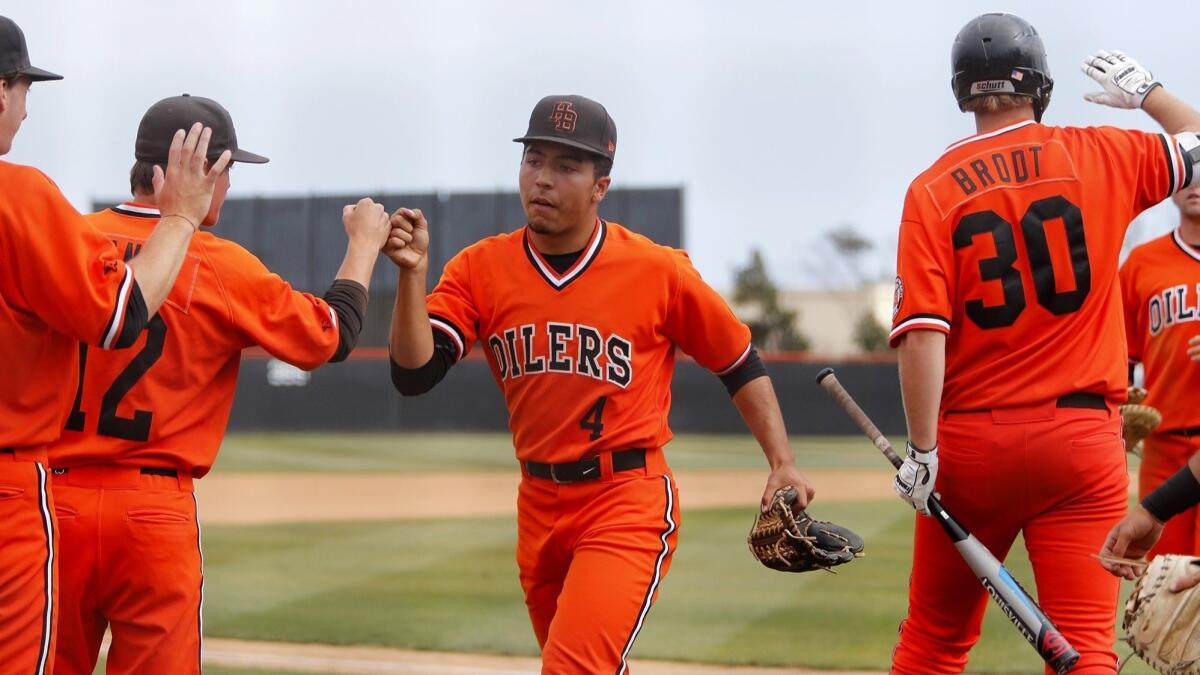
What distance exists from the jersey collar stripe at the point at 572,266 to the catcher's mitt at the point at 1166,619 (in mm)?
1771

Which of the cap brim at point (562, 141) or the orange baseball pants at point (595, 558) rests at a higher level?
the cap brim at point (562, 141)

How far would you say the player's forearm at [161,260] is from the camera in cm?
312

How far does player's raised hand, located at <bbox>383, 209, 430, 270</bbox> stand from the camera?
12.8 ft

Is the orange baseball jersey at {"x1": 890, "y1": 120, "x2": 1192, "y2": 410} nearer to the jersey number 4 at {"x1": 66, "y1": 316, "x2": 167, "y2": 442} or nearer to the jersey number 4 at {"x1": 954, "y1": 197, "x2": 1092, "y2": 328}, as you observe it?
the jersey number 4 at {"x1": 954, "y1": 197, "x2": 1092, "y2": 328}

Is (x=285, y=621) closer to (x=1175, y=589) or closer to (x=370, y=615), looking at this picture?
(x=370, y=615)

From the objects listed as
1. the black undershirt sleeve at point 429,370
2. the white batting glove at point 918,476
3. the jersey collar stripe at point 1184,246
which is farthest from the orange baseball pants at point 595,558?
the jersey collar stripe at point 1184,246

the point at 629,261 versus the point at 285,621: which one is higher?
the point at 629,261

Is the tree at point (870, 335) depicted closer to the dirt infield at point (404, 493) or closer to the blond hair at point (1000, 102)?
the dirt infield at point (404, 493)

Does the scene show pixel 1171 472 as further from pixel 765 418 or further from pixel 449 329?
pixel 449 329

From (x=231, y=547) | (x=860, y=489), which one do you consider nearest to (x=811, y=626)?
(x=231, y=547)

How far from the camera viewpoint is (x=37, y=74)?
10.5ft

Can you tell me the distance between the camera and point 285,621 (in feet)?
26.5

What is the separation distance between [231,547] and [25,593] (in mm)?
8896

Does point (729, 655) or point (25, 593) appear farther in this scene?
point (729, 655)
